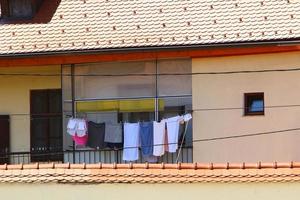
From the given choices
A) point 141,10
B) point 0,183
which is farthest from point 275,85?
point 0,183

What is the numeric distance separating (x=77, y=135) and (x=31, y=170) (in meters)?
5.67

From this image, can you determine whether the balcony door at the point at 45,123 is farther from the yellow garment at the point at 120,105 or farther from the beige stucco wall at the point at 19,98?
the yellow garment at the point at 120,105

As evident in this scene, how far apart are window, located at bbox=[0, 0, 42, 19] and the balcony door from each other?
71.3 inches

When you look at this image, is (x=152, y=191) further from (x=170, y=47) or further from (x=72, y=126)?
(x=72, y=126)

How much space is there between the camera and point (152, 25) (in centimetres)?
1753

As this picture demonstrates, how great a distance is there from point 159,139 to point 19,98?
13.3ft

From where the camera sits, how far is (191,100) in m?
17.1

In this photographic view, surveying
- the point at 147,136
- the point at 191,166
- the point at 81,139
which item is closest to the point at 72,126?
the point at 81,139

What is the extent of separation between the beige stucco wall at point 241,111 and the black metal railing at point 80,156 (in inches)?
12.5

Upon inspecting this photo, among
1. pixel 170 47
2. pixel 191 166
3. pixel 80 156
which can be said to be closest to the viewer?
pixel 191 166

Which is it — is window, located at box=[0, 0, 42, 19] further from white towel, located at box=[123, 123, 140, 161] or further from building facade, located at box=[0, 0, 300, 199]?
white towel, located at box=[123, 123, 140, 161]

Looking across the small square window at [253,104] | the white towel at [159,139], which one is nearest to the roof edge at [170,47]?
the small square window at [253,104]

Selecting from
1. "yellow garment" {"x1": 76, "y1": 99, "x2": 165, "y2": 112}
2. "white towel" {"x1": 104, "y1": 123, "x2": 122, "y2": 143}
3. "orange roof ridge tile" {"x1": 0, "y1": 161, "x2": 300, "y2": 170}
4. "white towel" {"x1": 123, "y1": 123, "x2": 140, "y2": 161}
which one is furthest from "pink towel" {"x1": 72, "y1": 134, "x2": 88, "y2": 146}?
"orange roof ridge tile" {"x1": 0, "y1": 161, "x2": 300, "y2": 170}

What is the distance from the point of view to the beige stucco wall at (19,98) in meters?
19.0
